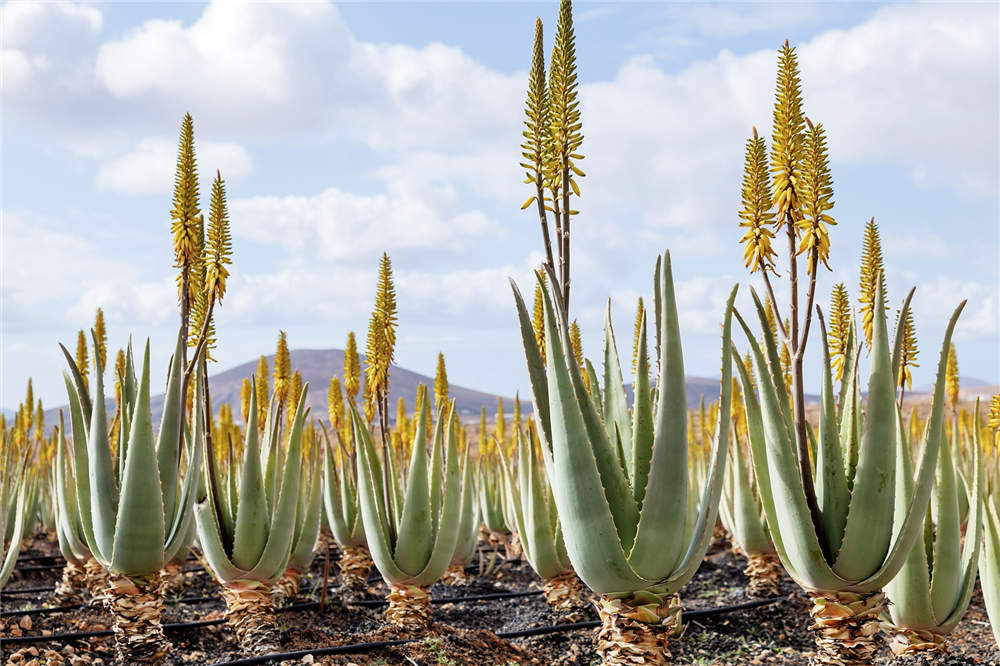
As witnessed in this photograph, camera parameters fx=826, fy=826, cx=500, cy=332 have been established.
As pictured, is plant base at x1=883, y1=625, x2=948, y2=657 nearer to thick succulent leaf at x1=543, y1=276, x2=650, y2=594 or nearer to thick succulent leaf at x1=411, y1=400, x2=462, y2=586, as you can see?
thick succulent leaf at x1=543, y1=276, x2=650, y2=594

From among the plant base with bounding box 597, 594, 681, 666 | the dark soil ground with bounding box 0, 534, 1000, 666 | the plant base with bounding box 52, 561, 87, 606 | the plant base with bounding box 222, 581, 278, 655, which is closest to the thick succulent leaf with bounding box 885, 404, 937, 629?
the dark soil ground with bounding box 0, 534, 1000, 666

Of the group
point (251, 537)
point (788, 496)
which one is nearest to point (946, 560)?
point (788, 496)

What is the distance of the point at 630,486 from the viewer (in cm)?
269

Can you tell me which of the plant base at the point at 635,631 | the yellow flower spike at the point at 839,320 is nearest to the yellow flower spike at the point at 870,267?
the yellow flower spike at the point at 839,320

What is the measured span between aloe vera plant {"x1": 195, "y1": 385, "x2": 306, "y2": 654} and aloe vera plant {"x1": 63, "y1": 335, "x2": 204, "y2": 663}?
19 cm

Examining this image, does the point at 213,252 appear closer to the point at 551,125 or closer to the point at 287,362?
the point at 551,125

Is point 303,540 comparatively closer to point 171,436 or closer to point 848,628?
point 171,436

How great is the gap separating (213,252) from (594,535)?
298 cm

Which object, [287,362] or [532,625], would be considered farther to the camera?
[287,362]

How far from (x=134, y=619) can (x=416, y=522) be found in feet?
5.43

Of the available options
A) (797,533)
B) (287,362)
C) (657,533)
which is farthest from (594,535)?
(287,362)

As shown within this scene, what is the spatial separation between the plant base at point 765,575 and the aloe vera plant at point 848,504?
3972 mm

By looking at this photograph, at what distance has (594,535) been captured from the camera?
98.7 inches

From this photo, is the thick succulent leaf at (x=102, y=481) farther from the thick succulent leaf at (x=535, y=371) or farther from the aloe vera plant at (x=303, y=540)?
the thick succulent leaf at (x=535, y=371)
